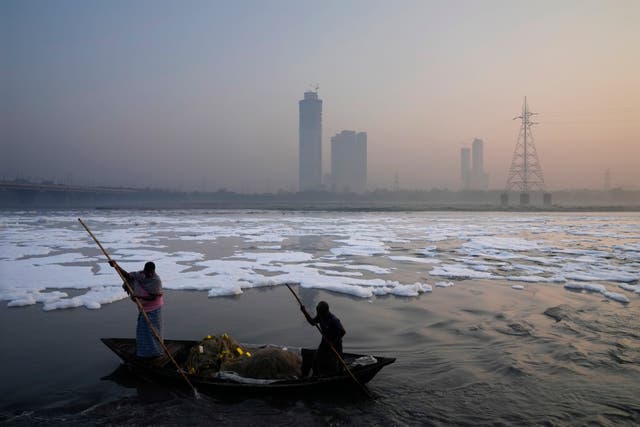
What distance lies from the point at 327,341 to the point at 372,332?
3.13m

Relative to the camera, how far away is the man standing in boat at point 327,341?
580cm

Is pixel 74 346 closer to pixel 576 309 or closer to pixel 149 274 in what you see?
pixel 149 274

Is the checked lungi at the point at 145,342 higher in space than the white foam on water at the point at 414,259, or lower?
higher

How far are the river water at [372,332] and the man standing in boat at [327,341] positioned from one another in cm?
38

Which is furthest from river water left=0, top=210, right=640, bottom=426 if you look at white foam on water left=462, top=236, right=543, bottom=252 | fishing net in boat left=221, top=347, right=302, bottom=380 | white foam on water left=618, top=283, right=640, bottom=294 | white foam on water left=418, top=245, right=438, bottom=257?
white foam on water left=462, top=236, right=543, bottom=252

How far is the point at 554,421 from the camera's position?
5.36 m

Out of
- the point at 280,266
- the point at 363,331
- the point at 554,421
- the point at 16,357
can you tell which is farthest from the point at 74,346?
the point at 280,266

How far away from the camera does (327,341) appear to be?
5.79 metres

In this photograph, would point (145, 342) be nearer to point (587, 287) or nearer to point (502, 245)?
point (587, 287)

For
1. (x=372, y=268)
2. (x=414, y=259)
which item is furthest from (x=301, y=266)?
(x=414, y=259)

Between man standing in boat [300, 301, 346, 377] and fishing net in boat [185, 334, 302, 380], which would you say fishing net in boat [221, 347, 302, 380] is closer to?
fishing net in boat [185, 334, 302, 380]

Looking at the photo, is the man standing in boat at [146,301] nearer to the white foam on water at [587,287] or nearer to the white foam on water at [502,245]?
the white foam on water at [587,287]

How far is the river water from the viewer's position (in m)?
5.59

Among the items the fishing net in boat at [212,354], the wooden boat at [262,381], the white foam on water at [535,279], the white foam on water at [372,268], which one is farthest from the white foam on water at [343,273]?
the wooden boat at [262,381]
